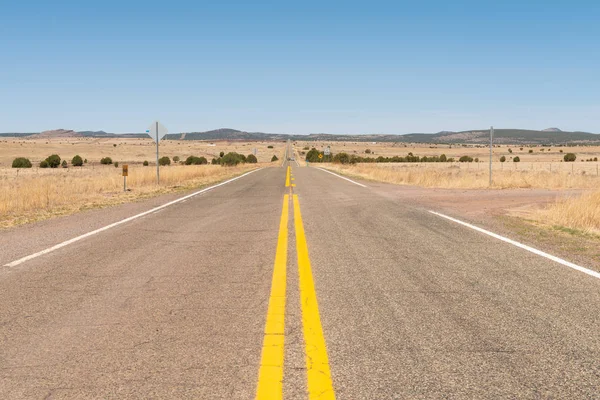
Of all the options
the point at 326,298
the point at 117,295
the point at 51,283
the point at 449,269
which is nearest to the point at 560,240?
the point at 449,269

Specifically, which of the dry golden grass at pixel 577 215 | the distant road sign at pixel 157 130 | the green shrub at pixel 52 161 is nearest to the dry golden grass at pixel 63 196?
the distant road sign at pixel 157 130

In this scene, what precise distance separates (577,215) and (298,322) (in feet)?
28.8

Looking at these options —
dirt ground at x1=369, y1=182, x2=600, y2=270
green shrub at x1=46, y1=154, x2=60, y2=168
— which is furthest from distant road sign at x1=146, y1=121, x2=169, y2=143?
green shrub at x1=46, y1=154, x2=60, y2=168

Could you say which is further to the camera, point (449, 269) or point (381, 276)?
point (449, 269)

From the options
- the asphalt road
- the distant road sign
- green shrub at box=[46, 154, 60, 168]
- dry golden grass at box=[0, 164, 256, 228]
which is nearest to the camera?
the asphalt road

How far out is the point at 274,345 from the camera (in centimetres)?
399

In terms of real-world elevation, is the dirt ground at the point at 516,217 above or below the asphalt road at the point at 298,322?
above

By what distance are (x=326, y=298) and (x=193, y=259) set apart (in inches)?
108

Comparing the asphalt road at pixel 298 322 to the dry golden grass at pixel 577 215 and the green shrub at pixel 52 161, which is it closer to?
the dry golden grass at pixel 577 215

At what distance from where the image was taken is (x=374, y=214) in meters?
12.6

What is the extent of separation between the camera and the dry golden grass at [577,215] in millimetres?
10633

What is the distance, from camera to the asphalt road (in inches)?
132

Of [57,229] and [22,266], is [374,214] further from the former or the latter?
[22,266]

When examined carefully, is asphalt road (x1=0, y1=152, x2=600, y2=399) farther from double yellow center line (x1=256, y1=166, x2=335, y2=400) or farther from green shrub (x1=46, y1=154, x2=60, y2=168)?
green shrub (x1=46, y1=154, x2=60, y2=168)
